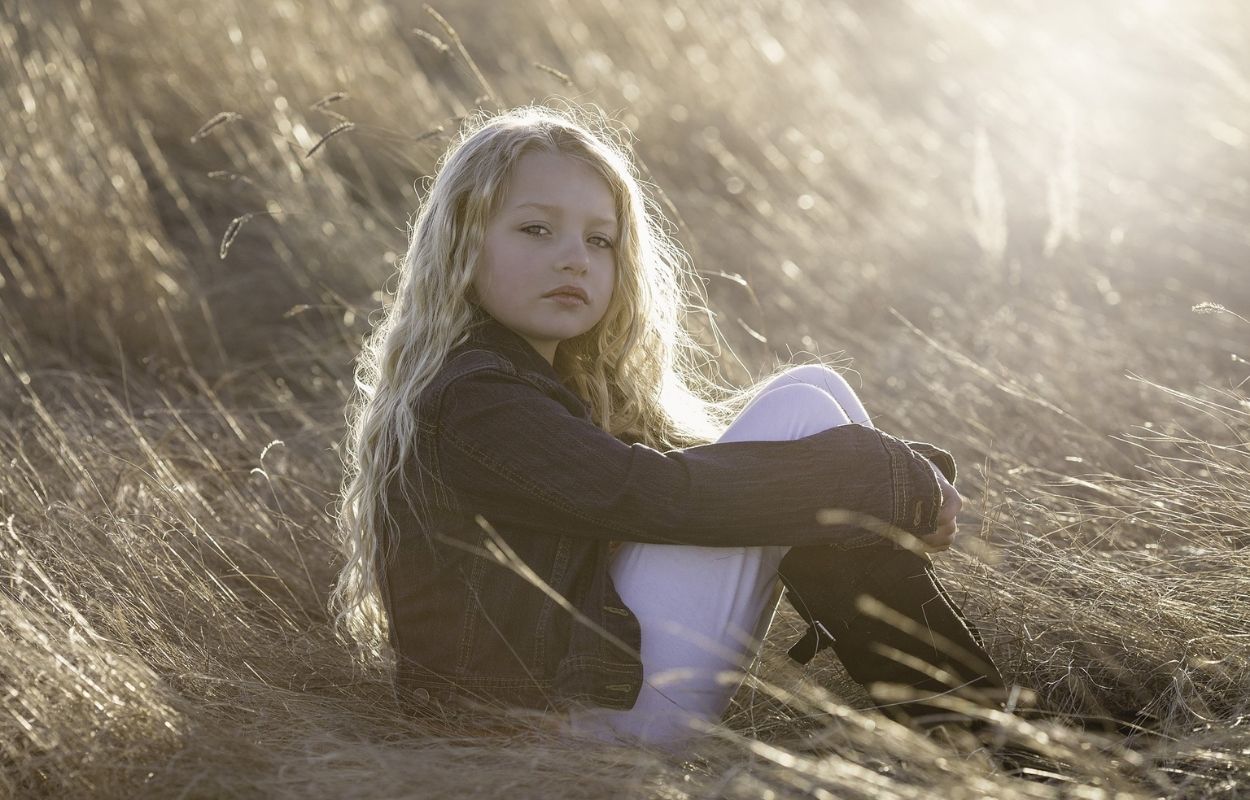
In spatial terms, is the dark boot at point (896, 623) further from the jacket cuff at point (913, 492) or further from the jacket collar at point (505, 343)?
the jacket collar at point (505, 343)

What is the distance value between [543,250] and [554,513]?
1.50 ft

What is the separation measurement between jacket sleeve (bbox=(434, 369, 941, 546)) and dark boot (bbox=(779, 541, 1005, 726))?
47 mm

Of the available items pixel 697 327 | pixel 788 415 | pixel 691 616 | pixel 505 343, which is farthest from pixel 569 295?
pixel 697 327

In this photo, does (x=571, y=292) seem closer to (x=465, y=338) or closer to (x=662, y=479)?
(x=465, y=338)

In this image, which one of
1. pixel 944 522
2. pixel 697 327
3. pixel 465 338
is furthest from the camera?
pixel 697 327

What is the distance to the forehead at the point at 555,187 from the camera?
1924mm

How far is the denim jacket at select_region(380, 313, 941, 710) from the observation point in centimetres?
164

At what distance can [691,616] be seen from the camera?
171 centimetres

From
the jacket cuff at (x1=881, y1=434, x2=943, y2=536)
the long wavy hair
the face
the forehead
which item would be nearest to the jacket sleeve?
the jacket cuff at (x1=881, y1=434, x2=943, y2=536)

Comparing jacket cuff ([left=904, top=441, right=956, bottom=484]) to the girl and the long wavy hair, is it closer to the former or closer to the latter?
the girl

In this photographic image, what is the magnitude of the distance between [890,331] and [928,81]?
10.2ft

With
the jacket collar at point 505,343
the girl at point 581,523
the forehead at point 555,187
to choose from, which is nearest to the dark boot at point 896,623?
the girl at point 581,523

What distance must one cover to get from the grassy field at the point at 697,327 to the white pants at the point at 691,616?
2.9 inches

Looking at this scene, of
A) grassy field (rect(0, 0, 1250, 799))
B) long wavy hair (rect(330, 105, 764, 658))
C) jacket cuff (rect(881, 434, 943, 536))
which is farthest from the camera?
long wavy hair (rect(330, 105, 764, 658))
